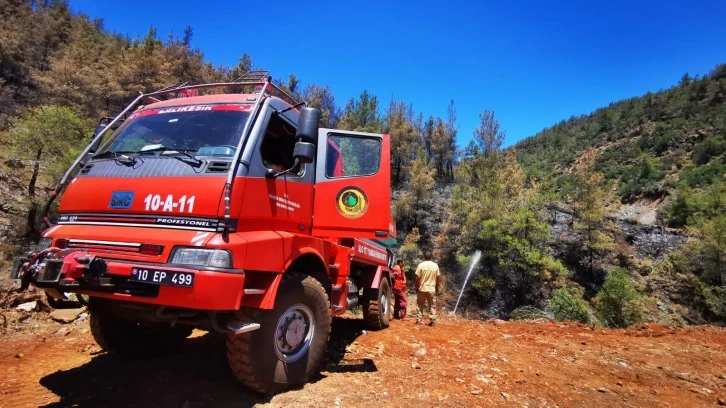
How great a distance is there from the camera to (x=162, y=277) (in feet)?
9.44

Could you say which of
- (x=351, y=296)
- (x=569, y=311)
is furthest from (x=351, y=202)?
(x=569, y=311)

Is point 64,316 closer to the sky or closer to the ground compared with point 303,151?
closer to the ground

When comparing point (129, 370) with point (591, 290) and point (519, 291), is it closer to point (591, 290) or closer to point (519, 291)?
point (519, 291)

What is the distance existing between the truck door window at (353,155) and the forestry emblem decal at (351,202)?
0.81 ft

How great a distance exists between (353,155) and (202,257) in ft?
9.37

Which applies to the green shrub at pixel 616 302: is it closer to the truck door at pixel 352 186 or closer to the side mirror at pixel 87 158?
the truck door at pixel 352 186

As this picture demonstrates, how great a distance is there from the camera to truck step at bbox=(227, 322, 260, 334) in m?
3.04

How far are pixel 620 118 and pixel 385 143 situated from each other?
363 feet

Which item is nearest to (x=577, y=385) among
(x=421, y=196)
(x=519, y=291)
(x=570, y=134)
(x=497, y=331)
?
(x=497, y=331)

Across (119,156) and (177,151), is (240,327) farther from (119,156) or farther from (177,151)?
(119,156)

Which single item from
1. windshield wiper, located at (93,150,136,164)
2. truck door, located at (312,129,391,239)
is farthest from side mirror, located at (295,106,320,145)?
windshield wiper, located at (93,150,136,164)

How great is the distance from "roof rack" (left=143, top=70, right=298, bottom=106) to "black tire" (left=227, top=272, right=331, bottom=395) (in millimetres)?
2150

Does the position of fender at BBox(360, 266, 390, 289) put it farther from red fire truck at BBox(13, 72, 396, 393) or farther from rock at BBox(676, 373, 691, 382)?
rock at BBox(676, 373, 691, 382)

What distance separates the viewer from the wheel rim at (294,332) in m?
3.67
